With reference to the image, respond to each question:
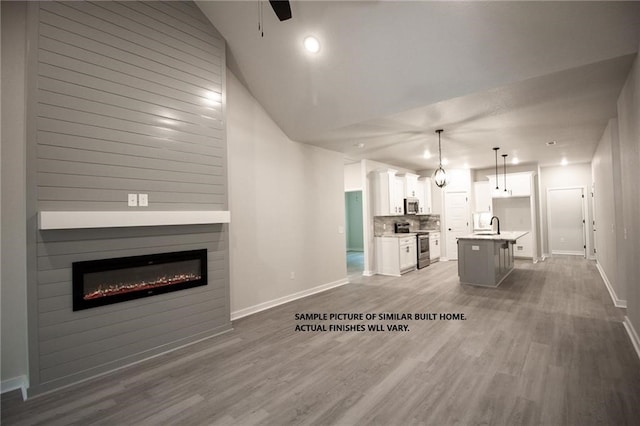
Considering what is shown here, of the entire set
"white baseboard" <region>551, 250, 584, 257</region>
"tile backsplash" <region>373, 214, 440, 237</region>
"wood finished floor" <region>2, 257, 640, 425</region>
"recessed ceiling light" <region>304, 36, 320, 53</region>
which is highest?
"recessed ceiling light" <region>304, 36, 320, 53</region>

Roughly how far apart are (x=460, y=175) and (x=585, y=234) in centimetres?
382

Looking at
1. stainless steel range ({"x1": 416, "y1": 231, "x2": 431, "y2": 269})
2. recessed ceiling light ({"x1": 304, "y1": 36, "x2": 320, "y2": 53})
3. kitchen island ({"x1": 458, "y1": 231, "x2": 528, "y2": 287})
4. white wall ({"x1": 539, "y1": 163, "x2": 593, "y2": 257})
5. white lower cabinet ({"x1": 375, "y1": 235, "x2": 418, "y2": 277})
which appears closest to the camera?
recessed ceiling light ({"x1": 304, "y1": 36, "x2": 320, "y2": 53})

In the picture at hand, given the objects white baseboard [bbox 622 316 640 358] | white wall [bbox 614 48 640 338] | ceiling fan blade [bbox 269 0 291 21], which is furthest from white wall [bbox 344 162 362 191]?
ceiling fan blade [bbox 269 0 291 21]

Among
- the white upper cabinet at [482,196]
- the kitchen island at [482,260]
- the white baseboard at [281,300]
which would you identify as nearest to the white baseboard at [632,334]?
the kitchen island at [482,260]

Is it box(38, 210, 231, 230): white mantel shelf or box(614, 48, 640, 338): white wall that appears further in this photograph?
box(614, 48, 640, 338): white wall

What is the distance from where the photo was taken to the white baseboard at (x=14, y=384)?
248cm

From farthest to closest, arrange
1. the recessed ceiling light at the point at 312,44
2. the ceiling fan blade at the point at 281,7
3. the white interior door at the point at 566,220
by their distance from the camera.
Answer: the white interior door at the point at 566,220
the recessed ceiling light at the point at 312,44
the ceiling fan blade at the point at 281,7

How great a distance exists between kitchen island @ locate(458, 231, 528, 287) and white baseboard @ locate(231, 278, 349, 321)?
234cm

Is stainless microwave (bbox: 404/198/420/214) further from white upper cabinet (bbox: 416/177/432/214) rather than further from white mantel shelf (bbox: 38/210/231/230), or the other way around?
white mantel shelf (bbox: 38/210/231/230)

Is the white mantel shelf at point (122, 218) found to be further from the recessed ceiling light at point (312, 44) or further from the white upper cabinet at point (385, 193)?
the white upper cabinet at point (385, 193)

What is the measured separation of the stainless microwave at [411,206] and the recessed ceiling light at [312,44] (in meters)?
4.98

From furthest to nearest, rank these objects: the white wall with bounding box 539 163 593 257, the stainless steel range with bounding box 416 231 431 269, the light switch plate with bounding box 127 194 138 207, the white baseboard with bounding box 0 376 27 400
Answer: the white wall with bounding box 539 163 593 257, the stainless steel range with bounding box 416 231 431 269, the light switch plate with bounding box 127 194 138 207, the white baseboard with bounding box 0 376 27 400

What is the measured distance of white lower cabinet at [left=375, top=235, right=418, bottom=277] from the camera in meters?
6.66

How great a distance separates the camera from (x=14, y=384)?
8.31 feet
